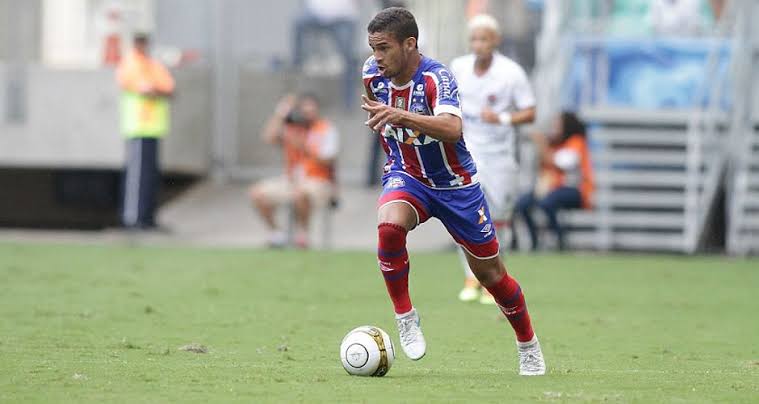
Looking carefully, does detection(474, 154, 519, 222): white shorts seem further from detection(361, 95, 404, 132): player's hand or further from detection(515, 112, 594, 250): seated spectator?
detection(515, 112, 594, 250): seated spectator

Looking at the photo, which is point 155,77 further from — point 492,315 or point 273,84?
point 492,315

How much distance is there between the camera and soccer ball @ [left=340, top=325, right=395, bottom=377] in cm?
775

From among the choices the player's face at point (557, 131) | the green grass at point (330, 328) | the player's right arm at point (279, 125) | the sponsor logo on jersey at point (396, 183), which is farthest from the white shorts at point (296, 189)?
the sponsor logo on jersey at point (396, 183)

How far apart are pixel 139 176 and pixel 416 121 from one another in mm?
12415

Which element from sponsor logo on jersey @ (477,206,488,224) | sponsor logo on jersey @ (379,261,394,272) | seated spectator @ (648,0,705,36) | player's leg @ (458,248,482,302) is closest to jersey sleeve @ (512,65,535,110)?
player's leg @ (458,248,482,302)

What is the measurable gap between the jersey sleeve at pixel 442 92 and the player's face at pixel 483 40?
4365 mm

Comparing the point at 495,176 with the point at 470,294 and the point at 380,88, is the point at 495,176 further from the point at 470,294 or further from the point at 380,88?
the point at 380,88

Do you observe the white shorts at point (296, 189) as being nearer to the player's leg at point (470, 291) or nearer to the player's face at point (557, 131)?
the player's face at point (557, 131)

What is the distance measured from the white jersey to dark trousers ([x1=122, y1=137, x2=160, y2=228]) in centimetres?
779

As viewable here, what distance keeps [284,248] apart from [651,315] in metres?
7.73

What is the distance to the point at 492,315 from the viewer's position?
11539 millimetres

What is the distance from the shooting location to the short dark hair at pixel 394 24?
787 cm

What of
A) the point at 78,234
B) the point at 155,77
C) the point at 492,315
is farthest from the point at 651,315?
the point at 78,234

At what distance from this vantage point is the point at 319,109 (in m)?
21.3
